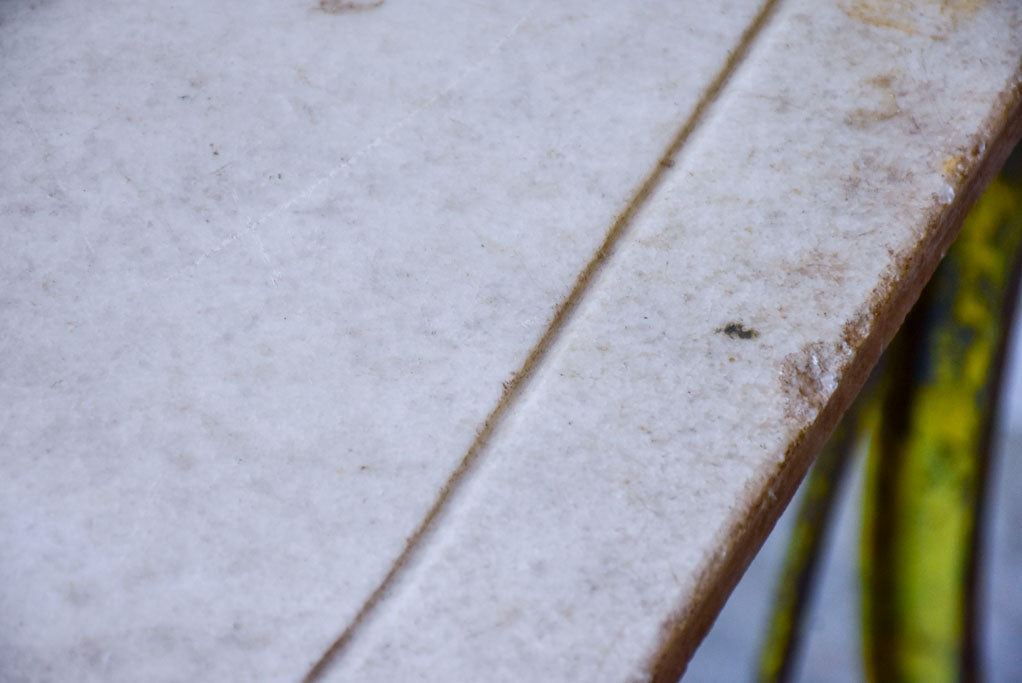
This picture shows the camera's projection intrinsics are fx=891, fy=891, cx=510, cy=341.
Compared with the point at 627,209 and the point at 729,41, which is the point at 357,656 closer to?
the point at 627,209

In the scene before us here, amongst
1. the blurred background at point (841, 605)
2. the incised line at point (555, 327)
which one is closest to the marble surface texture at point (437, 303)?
the incised line at point (555, 327)

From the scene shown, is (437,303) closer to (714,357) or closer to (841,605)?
(714,357)

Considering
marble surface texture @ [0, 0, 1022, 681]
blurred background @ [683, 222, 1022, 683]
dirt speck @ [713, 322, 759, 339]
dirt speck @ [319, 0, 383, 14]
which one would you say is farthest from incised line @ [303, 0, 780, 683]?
blurred background @ [683, 222, 1022, 683]

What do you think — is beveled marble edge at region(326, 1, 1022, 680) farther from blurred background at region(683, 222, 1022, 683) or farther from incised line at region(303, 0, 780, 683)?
blurred background at region(683, 222, 1022, 683)


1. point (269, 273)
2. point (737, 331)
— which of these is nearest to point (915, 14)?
point (737, 331)

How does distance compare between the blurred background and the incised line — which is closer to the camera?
the incised line

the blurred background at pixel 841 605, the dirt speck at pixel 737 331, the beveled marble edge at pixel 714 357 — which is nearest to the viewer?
the beveled marble edge at pixel 714 357

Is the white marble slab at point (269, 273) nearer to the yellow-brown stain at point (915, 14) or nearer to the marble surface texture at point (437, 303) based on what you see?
the marble surface texture at point (437, 303)
